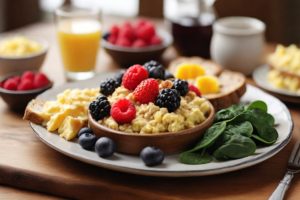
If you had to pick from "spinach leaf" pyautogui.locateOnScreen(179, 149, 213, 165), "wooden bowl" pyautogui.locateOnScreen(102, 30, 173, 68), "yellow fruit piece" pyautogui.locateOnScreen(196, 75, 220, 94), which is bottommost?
"wooden bowl" pyautogui.locateOnScreen(102, 30, 173, 68)

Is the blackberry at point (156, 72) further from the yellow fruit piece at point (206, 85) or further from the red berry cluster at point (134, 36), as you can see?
the red berry cluster at point (134, 36)

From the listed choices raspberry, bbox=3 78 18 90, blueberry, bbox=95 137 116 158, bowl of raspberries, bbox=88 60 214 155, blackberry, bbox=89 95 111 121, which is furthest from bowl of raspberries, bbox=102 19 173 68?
blueberry, bbox=95 137 116 158

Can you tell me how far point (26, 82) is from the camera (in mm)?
1969

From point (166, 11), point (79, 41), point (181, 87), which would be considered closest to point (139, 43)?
point (79, 41)

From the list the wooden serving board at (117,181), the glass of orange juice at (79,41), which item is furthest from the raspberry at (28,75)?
the wooden serving board at (117,181)

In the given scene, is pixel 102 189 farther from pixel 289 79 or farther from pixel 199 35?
pixel 199 35

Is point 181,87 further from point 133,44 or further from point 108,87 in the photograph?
point 133,44

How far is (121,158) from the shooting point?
60.3 inches

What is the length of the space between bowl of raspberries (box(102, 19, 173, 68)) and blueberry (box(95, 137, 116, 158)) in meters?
0.85

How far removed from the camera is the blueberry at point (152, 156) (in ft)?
4.84

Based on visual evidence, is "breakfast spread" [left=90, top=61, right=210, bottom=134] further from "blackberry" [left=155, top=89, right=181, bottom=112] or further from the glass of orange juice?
the glass of orange juice

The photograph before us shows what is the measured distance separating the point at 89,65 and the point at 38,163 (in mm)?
776

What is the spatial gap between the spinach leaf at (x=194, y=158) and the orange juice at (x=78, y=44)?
873 millimetres

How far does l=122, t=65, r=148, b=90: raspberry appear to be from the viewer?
5.62 feet
